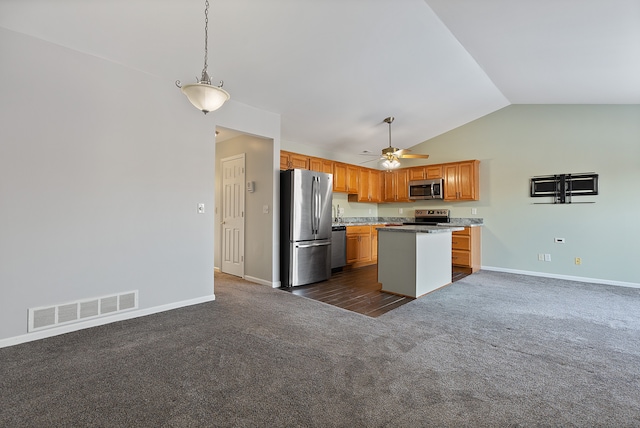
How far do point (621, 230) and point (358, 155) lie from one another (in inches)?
199

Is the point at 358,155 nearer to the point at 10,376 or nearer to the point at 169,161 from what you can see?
the point at 169,161

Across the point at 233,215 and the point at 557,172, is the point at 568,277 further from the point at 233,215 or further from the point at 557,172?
the point at 233,215

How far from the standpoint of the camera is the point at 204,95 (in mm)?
2275

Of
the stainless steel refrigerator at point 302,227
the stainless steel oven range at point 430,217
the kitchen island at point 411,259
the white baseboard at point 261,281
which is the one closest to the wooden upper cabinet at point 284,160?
the stainless steel refrigerator at point 302,227

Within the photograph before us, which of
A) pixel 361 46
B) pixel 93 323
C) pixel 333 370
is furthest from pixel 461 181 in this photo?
pixel 93 323

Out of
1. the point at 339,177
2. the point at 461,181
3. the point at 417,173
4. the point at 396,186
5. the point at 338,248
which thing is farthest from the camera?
the point at 396,186

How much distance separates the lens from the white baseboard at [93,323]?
2.59 m

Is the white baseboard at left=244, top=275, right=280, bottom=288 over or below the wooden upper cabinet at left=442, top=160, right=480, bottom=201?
below

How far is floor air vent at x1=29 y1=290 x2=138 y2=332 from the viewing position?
2.70m

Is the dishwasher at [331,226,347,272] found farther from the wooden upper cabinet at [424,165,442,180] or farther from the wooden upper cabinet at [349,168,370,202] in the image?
the wooden upper cabinet at [424,165,442,180]

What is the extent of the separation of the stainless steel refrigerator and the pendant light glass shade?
2.36m

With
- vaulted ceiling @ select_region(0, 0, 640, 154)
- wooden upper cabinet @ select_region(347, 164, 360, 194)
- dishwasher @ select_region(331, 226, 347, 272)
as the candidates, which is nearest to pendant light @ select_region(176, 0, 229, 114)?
vaulted ceiling @ select_region(0, 0, 640, 154)

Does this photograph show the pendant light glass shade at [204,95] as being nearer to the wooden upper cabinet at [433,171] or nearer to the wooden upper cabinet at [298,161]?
the wooden upper cabinet at [298,161]

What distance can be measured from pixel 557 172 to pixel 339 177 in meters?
4.08
